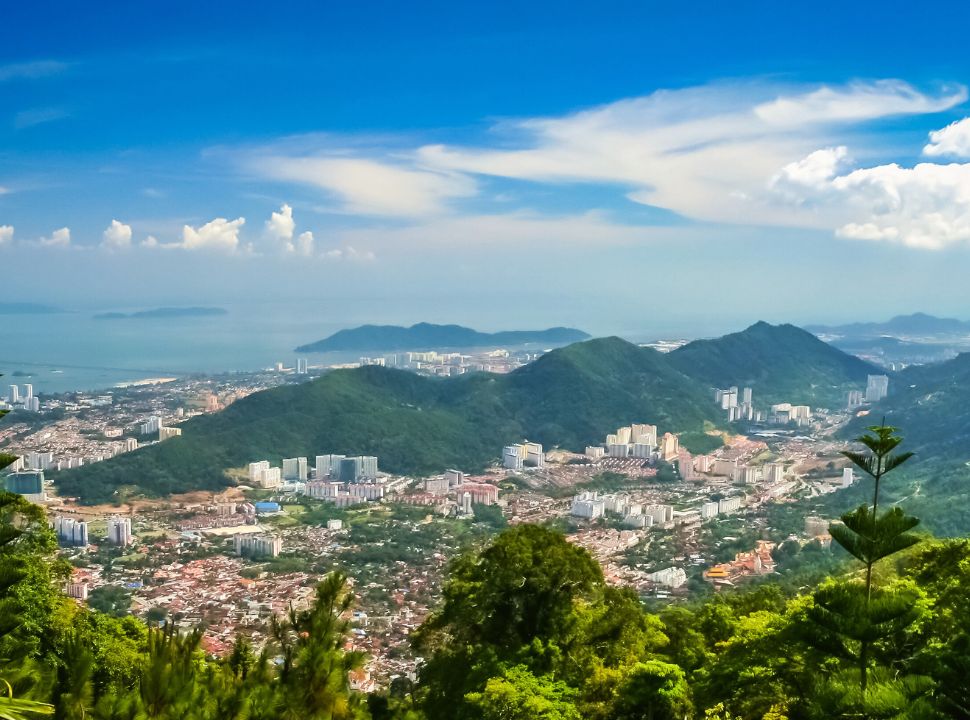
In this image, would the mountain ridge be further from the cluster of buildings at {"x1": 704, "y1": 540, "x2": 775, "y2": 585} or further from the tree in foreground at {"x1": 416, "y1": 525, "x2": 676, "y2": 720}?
the tree in foreground at {"x1": 416, "y1": 525, "x2": 676, "y2": 720}

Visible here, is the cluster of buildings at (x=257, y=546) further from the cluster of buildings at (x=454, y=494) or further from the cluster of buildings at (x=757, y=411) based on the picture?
the cluster of buildings at (x=757, y=411)

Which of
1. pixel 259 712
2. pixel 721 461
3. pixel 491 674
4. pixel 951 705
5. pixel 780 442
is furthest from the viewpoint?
pixel 780 442

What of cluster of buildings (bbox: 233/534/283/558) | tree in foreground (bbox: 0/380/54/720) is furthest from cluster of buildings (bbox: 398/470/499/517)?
tree in foreground (bbox: 0/380/54/720)

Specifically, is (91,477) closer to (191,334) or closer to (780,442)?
(780,442)

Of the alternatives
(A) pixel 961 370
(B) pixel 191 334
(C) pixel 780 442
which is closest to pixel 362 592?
(C) pixel 780 442

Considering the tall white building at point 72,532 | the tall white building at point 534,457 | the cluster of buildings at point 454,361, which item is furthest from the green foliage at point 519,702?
the cluster of buildings at point 454,361

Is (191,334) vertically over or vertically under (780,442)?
over

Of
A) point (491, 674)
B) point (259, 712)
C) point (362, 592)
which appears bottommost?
point (362, 592)
